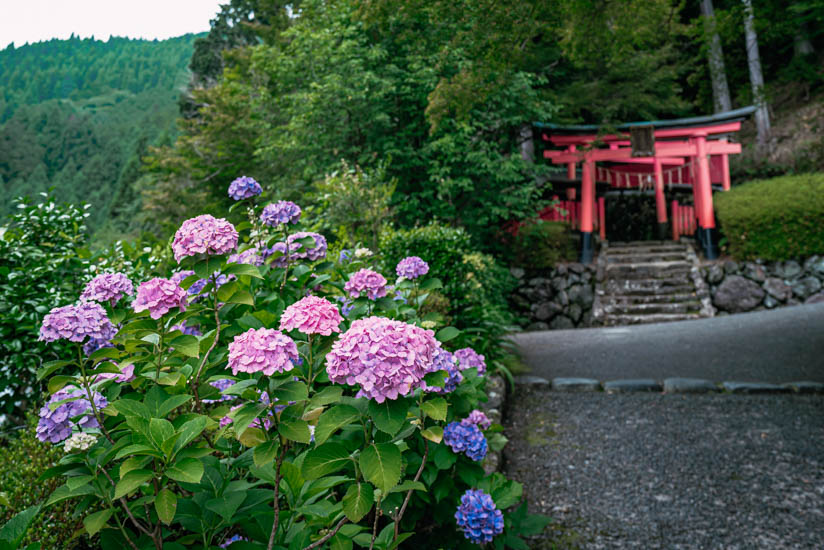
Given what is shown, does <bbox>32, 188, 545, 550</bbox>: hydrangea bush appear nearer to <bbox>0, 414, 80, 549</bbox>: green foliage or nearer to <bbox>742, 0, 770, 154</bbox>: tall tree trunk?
<bbox>0, 414, 80, 549</bbox>: green foliage

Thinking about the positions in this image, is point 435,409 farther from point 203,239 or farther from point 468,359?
point 468,359

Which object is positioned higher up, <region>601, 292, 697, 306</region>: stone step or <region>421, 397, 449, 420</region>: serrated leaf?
<region>421, 397, 449, 420</region>: serrated leaf

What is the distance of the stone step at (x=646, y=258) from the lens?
9.35m

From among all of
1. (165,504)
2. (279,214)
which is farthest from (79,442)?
(279,214)

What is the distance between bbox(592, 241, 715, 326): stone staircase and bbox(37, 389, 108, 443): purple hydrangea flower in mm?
8088

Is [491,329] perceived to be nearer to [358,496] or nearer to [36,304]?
[36,304]

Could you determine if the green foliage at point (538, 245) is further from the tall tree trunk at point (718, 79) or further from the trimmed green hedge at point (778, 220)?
the tall tree trunk at point (718, 79)

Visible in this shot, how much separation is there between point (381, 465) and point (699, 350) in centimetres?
549

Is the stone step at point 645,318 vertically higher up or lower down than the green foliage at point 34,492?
lower down

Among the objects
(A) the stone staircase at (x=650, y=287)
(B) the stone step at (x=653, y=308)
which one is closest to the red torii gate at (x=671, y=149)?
(A) the stone staircase at (x=650, y=287)

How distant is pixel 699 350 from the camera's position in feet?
17.6

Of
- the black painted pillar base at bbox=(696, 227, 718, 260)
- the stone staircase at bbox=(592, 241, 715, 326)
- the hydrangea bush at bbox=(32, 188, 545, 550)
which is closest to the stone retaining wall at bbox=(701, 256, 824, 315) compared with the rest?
the stone staircase at bbox=(592, 241, 715, 326)

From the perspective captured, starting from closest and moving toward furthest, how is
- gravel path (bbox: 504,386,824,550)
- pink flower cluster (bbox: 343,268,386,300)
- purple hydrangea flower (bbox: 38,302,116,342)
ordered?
purple hydrangea flower (bbox: 38,302,116,342), pink flower cluster (bbox: 343,268,386,300), gravel path (bbox: 504,386,824,550)

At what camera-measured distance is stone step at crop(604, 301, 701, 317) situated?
26.4ft
